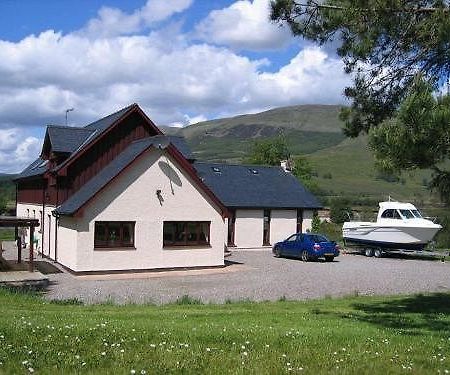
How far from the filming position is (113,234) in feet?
82.2

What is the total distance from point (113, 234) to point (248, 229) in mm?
13740

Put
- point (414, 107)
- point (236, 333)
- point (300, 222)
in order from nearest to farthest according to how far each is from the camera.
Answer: point (236, 333) → point (414, 107) → point (300, 222)

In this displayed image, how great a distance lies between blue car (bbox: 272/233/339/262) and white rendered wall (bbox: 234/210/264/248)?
4.81 m

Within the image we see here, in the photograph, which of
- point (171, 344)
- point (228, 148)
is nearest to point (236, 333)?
point (171, 344)

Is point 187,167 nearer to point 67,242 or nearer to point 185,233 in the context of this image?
point 185,233

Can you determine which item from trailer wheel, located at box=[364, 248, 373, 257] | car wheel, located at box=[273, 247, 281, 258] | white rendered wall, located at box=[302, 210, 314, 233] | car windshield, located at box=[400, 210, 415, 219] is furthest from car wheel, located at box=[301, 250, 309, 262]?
white rendered wall, located at box=[302, 210, 314, 233]

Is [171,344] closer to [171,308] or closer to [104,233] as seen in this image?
[171,308]

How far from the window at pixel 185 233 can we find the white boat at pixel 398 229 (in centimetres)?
1254

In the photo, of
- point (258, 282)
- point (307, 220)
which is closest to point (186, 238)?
point (258, 282)

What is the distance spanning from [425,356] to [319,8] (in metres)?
7.95

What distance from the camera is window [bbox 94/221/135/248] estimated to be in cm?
2466

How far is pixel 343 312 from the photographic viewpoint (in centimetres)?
1456

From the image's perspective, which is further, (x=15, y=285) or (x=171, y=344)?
(x=15, y=285)

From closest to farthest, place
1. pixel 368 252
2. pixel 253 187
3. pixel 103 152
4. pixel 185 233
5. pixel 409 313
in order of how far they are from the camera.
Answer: pixel 409 313, pixel 185 233, pixel 103 152, pixel 368 252, pixel 253 187
